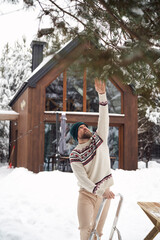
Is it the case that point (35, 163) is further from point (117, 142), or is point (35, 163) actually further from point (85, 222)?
point (85, 222)

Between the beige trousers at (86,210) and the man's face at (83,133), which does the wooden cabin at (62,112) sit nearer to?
the man's face at (83,133)

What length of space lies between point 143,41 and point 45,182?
6.38 meters

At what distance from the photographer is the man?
282cm

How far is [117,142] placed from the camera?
13.1 m

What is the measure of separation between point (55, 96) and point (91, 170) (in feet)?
30.8

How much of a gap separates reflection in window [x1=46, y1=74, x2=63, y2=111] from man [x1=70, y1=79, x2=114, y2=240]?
355 inches

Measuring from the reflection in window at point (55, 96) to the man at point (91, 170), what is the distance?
355 inches

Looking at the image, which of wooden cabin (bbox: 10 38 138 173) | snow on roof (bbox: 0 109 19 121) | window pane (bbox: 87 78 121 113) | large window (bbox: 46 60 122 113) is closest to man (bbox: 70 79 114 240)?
wooden cabin (bbox: 10 38 138 173)

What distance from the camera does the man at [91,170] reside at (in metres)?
2.82

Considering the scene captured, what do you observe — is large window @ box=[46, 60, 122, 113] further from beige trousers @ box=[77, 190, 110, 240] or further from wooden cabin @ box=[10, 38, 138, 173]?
beige trousers @ box=[77, 190, 110, 240]

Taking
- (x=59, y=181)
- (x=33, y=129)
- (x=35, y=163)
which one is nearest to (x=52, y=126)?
(x=33, y=129)

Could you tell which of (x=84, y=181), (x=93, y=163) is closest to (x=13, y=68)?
(x=93, y=163)

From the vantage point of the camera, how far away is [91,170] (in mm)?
2947

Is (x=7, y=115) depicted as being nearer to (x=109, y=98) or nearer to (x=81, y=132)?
(x=109, y=98)
